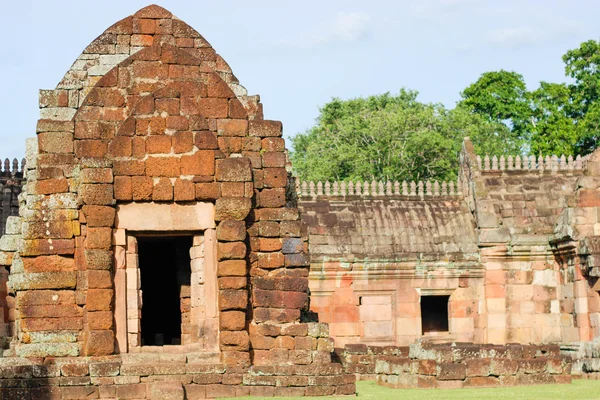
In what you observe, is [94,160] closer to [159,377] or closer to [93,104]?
[93,104]

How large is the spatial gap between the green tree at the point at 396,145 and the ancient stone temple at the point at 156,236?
24035 mm

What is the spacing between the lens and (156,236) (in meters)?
16.6

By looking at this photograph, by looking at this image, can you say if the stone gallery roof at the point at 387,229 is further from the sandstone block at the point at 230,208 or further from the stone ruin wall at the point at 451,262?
the sandstone block at the point at 230,208

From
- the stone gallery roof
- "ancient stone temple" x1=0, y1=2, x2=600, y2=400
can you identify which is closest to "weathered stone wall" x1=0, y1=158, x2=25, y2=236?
the stone gallery roof

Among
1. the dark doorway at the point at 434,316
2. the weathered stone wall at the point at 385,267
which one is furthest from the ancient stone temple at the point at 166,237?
the dark doorway at the point at 434,316

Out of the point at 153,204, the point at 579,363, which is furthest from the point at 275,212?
the point at 579,363

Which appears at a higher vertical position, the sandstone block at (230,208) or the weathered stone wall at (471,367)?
the sandstone block at (230,208)

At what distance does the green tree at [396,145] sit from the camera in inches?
1626

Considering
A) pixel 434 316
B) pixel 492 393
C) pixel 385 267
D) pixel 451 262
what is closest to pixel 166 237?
pixel 492 393

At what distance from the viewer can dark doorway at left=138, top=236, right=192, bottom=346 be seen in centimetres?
2122

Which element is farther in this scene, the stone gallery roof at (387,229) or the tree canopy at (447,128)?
the tree canopy at (447,128)

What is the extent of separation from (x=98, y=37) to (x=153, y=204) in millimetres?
3210

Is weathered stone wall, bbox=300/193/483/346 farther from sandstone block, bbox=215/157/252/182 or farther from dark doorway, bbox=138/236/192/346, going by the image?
sandstone block, bbox=215/157/252/182

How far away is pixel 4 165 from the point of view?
120 feet
